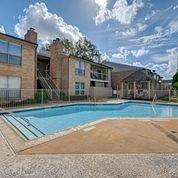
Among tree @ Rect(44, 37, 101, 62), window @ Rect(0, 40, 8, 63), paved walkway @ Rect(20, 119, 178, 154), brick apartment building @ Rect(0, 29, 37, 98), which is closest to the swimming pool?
paved walkway @ Rect(20, 119, 178, 154)

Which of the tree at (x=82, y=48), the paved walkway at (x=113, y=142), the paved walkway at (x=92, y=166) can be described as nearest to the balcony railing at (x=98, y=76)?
the tree at (x=82, y=48)

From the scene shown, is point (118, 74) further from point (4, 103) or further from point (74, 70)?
point (4, 103)

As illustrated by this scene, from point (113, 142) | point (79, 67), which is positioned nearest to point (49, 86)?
point (79, 67)

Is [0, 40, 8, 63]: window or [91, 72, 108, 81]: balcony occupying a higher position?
[0, 40, 8, 63]: window

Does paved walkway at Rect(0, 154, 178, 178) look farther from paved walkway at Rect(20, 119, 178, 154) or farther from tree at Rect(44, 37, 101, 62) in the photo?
tree at Rect(44, 37, 101, 62)

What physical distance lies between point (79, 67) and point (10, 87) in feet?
37.0

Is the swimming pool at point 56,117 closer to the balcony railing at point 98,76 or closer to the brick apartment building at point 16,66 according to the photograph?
the brick apartment building at point 16,66

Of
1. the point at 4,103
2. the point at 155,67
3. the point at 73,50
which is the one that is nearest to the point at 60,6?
the point at 4,103

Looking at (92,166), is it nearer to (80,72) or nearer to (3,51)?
(3,51)

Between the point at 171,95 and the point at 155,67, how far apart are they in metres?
27.6

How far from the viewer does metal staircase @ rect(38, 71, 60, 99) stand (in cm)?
2108

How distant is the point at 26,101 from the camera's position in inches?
698

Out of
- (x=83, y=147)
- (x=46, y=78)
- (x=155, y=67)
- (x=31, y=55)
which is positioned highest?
(x=155, y=67)

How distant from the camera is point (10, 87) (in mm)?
17281
